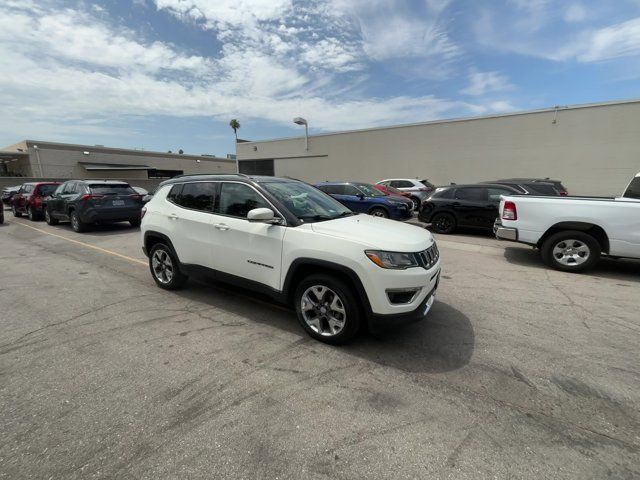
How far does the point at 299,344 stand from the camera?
3.38m

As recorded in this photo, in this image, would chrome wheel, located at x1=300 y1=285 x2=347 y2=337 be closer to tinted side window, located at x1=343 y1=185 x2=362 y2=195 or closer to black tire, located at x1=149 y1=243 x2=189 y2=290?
black tire, located at x1=149 y1=243 x2=189 y2=290

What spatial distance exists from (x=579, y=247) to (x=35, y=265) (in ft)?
34.6

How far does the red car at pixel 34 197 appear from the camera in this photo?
545 inches

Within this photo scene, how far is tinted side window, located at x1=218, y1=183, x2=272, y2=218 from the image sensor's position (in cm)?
379

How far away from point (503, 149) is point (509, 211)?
48.6 ft

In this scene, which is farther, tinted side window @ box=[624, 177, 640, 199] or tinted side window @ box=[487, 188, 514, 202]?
tinted side window @ box=[487, 188, 514, 202]

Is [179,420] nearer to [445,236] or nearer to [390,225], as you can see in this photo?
[390,225]

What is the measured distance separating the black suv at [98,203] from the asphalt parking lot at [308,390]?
6228 mm

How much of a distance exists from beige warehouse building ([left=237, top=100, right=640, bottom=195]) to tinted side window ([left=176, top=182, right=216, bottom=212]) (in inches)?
752

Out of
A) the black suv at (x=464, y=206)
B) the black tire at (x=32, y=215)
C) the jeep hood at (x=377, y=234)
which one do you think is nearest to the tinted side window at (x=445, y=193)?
the black suv at (x=464, y=206)

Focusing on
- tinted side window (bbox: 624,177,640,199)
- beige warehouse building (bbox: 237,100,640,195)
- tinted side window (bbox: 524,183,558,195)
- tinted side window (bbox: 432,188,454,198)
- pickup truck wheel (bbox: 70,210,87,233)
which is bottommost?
pickup truck wheel (bbox: 70,210,87,233)

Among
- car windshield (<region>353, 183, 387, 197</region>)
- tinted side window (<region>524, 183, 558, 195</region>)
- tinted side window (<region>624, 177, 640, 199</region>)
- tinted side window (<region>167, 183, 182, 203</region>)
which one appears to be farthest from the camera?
car windshield (<region>353, 183, 387, 197</region>)

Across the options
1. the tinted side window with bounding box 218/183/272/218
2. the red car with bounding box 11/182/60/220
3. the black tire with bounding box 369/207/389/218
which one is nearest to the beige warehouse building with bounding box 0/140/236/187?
the red car with bounding box 11/182/60/220

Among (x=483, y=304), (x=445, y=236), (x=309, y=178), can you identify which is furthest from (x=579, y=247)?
(x=309, y=178)
